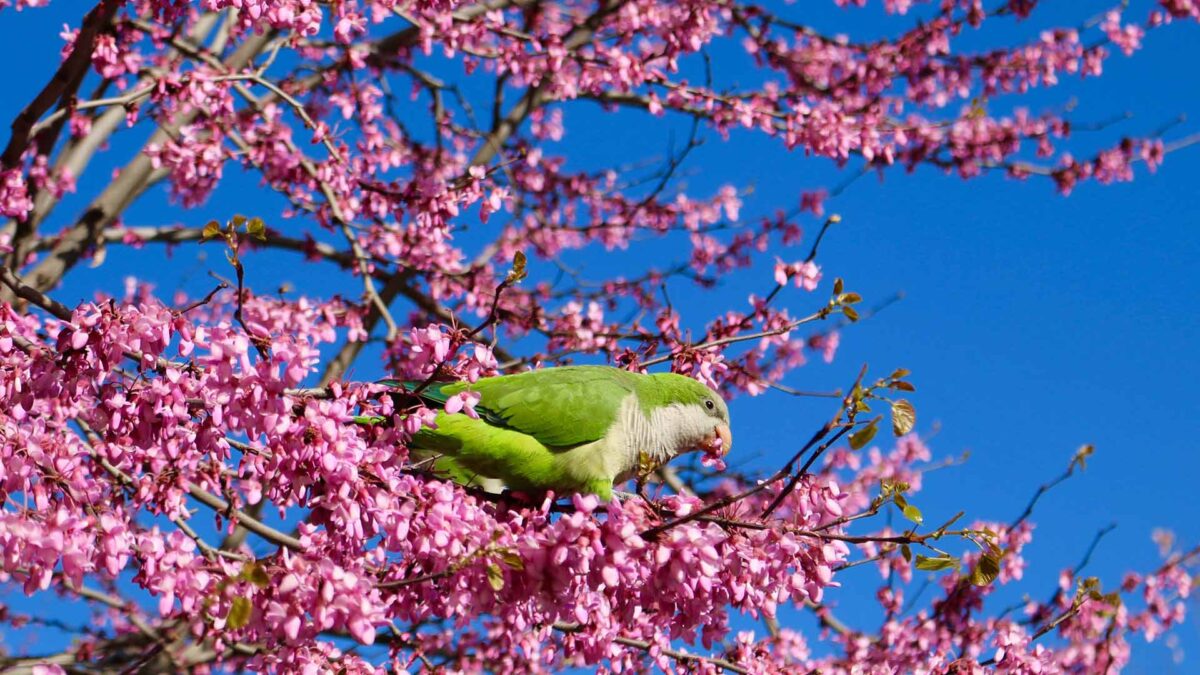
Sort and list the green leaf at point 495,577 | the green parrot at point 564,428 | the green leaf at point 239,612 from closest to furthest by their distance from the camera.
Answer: the green leaf at point 239,612 < the green leaf at point 495,577 < the green parrot at point 564,428

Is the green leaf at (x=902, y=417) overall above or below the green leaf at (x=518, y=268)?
below

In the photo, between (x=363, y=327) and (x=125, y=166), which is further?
(x=125, y=166)

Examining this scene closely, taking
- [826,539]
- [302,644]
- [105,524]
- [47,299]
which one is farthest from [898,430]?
[47,299]

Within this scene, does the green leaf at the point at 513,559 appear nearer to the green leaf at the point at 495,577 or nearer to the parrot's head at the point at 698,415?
the green leaf at the point at 495,577

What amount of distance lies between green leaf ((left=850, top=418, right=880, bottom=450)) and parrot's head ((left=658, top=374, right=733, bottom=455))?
1.35 meters

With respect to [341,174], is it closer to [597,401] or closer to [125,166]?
[125,166]

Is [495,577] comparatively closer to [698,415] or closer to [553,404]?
[553,404]

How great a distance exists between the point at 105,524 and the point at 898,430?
2018mm

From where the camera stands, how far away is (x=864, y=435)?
7.83 feet

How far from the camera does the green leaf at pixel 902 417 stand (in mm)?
2508

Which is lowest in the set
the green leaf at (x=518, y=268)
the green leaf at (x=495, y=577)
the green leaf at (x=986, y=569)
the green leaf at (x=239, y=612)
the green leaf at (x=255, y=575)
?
the green leaf at (x=239, y=612)

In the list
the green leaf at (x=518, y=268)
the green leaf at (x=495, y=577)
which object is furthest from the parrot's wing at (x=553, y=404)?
the green leaf at (x=495, y=577)

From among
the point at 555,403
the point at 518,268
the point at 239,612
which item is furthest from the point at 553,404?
the point at 239,612

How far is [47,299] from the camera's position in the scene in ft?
9.92
